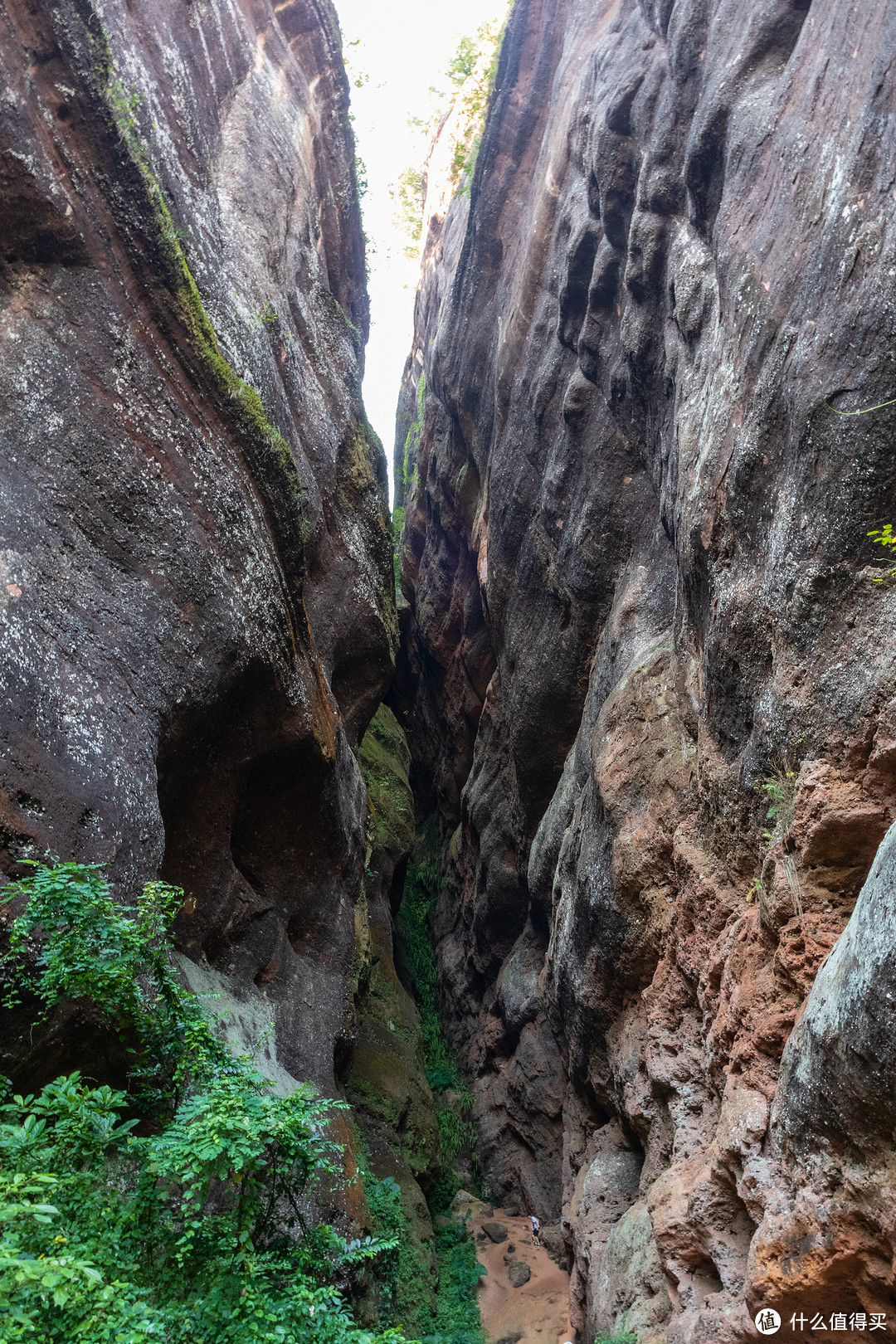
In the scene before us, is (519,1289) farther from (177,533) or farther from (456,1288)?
(177,533)

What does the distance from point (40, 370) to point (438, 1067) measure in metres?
15.3

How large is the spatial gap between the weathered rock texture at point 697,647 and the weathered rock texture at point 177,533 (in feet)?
11.6

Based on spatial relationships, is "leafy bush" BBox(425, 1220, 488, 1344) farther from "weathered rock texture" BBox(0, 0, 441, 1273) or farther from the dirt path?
"weathered rock texture" BBox(0, 0, 441, 1273)

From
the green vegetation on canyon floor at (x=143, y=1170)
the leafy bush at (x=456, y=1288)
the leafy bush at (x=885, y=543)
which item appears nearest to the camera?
the green vegetation on canyon floor at (x=143, y=1170)

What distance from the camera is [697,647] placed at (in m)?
8.08

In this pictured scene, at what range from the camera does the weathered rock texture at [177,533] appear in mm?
5910

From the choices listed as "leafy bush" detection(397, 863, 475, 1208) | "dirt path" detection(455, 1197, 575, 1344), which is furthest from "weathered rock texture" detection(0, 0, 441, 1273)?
"leafy bush" detection(397, 863, 475, 1208)

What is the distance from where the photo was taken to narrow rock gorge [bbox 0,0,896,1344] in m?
5.27

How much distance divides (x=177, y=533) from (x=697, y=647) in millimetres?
5509

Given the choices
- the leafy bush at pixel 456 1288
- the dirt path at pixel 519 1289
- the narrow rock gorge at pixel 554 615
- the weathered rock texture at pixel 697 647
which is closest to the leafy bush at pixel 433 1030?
the narrow rock gorge at pixel 554 615

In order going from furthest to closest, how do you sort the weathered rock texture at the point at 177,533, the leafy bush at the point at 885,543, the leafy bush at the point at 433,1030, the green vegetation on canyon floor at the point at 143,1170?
the leafy bush at the point at 433,1030, the weathered rock texture at the point at 177,533, the leafy bush at the point at 885,543, the green vegetation on canyon floor at the point at 143,1170

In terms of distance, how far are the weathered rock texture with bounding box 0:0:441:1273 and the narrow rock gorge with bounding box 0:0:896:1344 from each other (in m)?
0.05

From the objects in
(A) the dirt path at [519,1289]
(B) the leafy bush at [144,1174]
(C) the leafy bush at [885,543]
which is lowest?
(A) the dirt path at [519,1289]

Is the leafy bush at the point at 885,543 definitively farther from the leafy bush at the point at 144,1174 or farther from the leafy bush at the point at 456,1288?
the leafy bush at the point at 456,1288
